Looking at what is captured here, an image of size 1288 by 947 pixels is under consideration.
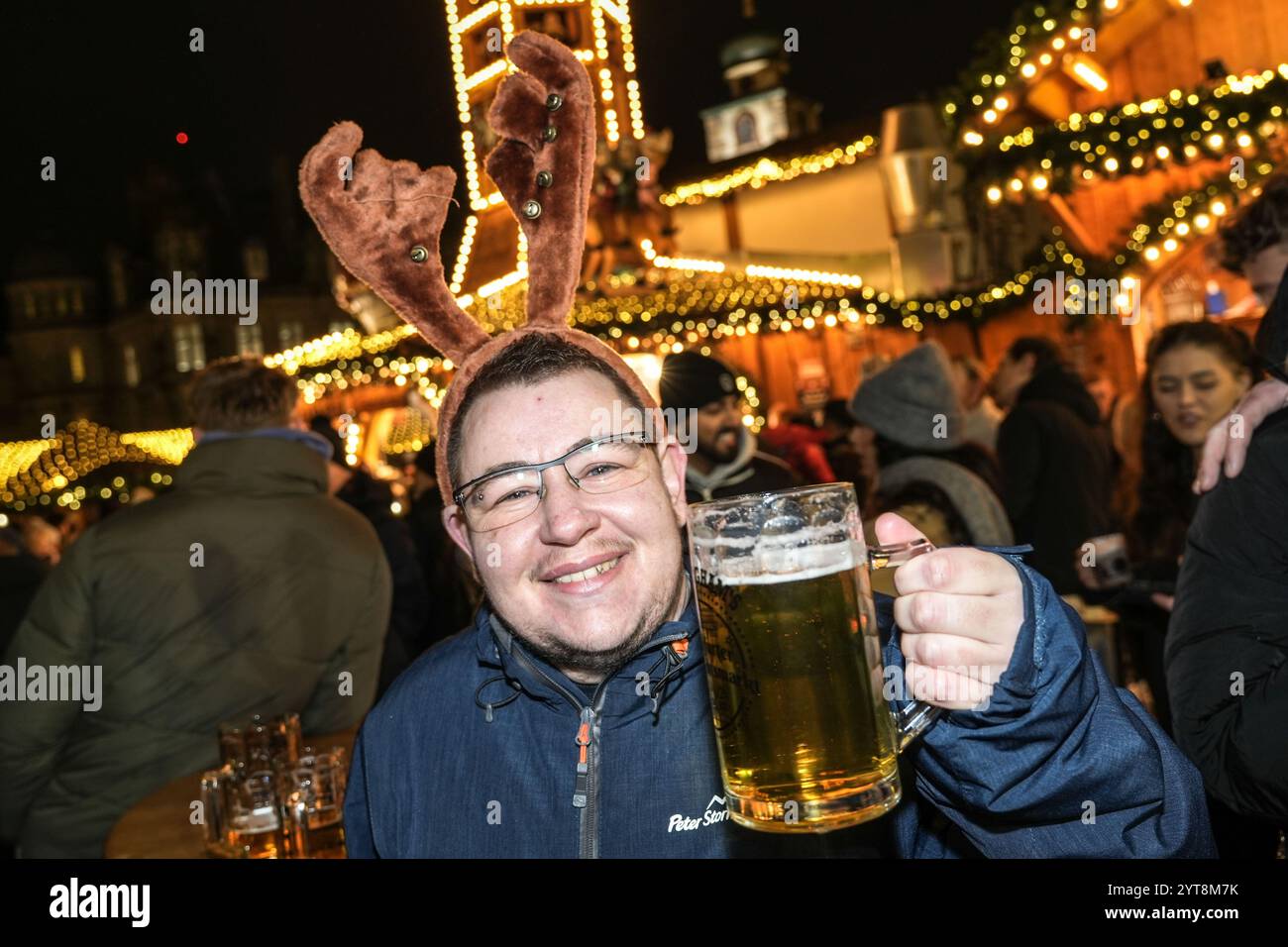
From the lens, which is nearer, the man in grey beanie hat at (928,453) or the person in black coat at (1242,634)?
the person in black coat at (1242,634)

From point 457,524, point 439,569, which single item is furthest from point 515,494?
point 439,569

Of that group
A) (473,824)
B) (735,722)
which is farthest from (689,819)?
(735,722)

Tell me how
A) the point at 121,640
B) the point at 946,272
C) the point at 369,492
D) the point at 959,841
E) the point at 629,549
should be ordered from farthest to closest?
the point at 946,272 → the point at 369,492 → the point at 121,640 → the point at 629,549 → the point at 959,841

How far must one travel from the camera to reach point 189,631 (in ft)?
9.09

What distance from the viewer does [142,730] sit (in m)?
2.77

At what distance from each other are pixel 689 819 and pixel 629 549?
373mm

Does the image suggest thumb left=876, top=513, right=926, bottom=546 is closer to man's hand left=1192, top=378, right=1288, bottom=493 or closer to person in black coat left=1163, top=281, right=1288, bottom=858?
person in black coat left=1163, top=281, right=1288, bottom=858

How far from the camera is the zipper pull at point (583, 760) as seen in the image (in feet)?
4.71

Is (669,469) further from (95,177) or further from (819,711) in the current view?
(95,177)

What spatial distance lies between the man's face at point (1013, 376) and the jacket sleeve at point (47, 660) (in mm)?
3897

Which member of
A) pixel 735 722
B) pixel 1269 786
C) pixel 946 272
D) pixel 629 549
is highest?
pixel 946 272

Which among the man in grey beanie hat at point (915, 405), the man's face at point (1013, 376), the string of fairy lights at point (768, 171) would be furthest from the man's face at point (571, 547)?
the string of fairy lights at point (768, 171)

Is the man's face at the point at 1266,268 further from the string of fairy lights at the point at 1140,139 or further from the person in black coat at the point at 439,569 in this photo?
the string of fairy lights at the point at 1140,139

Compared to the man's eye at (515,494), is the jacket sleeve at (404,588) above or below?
below
